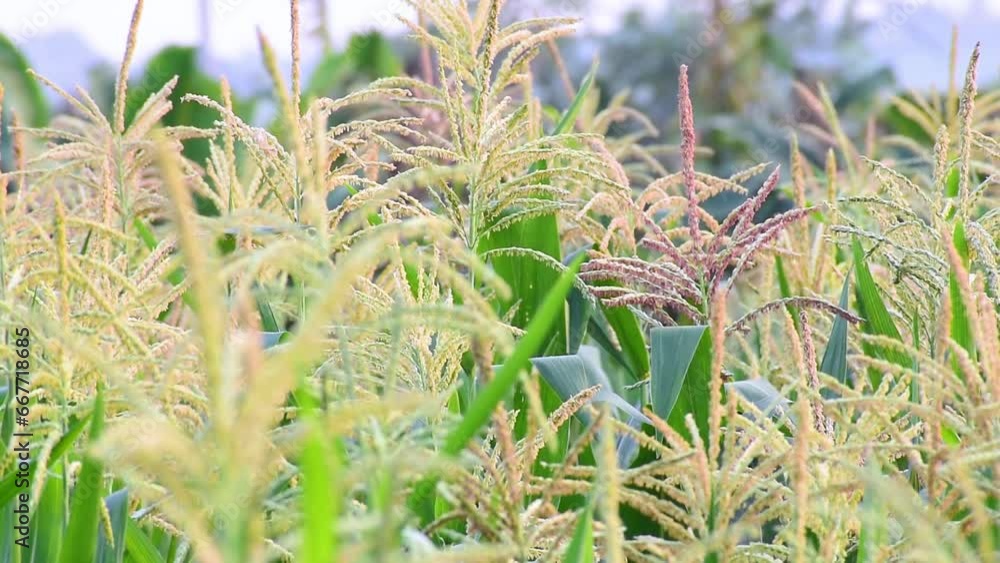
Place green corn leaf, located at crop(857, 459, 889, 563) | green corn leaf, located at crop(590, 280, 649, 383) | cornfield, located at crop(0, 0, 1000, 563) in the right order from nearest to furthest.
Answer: cornfield, located at crop(0, 0, 1000, 563), green corn leaf, located at crop(857, 459, 889, 563), green corn leaf, located at crop(590, 280, 649, 383)

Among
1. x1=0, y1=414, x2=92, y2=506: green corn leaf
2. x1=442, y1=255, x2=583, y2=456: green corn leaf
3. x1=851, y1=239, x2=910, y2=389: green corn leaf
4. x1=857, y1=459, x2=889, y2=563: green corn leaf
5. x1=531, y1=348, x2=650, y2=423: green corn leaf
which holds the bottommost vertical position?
x1=0, y1=414, x2=92, y2=506: green corn leaf

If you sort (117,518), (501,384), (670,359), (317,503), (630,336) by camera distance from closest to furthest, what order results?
(317,503)
(501,384)
(117,518)
(670,359)
(630,336)

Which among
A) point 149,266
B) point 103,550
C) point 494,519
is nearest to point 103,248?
point 149,266

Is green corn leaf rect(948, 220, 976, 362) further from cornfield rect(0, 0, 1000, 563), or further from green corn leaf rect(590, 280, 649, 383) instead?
green corn leaf rect(590, 280, 649, 383)

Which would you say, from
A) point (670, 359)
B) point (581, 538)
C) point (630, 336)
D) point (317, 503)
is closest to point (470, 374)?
point (630, 336)

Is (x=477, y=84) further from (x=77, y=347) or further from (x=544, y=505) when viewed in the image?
(x=77, y=347)

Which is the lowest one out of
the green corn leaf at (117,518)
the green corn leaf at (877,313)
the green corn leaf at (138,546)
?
the green corn leaf at (138,546)

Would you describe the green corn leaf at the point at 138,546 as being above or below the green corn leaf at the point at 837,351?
below

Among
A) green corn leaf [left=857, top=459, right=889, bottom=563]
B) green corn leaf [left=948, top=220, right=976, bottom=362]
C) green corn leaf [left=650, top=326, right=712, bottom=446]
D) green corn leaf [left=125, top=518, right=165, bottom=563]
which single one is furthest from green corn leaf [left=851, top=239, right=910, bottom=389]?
green corn leaf [left=125, top=518, right=165, bottom=563]

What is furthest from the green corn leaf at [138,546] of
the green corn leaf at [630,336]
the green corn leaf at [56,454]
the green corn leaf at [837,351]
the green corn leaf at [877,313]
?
the green corn leaf at [877,313]

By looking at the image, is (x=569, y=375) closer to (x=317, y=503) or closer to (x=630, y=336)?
(x=630, y=336)

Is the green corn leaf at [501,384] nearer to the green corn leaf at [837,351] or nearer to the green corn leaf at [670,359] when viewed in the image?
the green corn leaf at [670,359]

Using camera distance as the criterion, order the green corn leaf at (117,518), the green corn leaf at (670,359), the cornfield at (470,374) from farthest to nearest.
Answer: the green corn leaf at (670,359)
the green corn leaf at (117,518)
the cornfield at (470,374)

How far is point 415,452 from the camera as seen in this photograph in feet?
2.40
